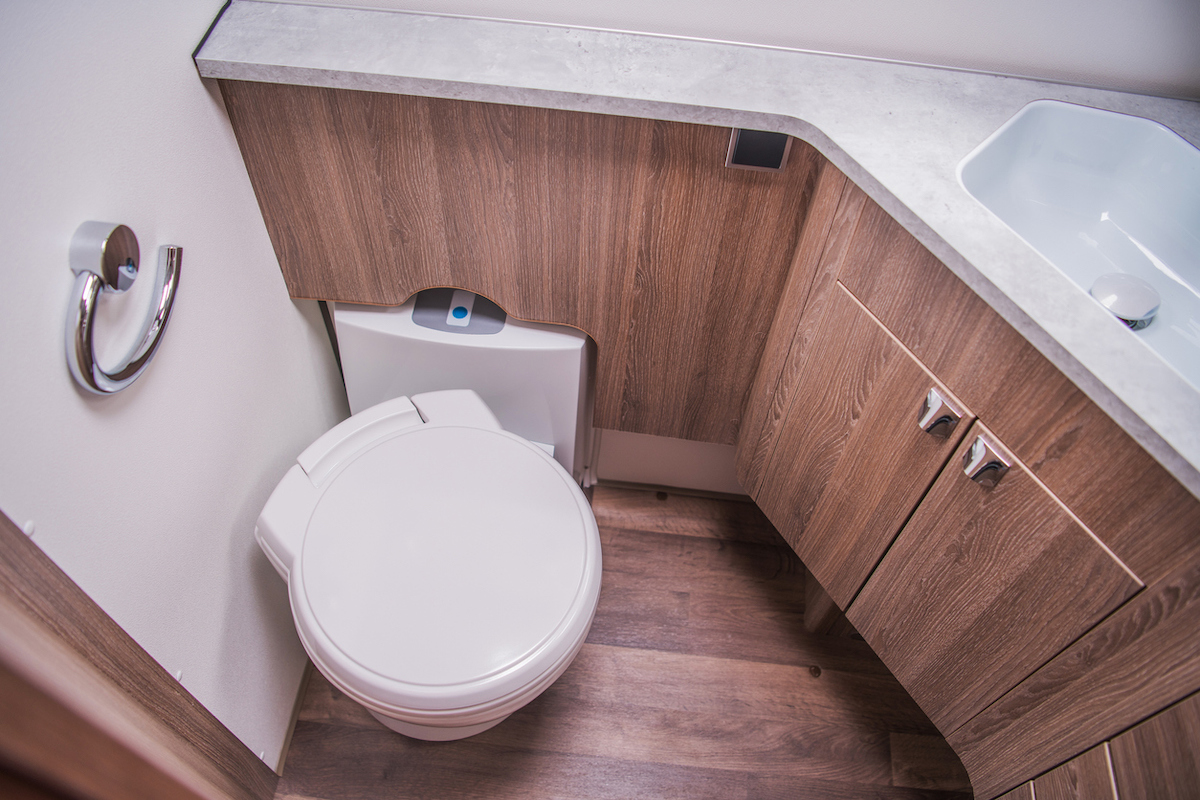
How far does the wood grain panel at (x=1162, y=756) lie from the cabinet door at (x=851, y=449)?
0.27m

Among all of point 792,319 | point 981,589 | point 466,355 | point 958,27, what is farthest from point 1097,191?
point 466,355

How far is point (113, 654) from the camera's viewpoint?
2.11 ft

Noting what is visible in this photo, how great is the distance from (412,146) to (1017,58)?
75 cm

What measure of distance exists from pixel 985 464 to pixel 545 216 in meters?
0.58

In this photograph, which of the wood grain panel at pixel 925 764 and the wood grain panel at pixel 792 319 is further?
the wood grain panel at pixel 925 764

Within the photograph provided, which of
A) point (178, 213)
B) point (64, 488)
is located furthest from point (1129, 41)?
point (64, 488)

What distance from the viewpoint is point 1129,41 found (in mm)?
819

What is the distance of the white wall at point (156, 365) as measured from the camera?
547 millimetres

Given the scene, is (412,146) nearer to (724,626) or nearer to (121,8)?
(121,8)

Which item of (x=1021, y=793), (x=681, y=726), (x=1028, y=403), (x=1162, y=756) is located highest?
(x=1028, y=403)

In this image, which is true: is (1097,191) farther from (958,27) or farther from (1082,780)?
(1082,780)

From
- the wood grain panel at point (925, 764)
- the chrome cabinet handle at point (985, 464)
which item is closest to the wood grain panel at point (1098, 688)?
the chrome cabinet handle at point (985, 464)

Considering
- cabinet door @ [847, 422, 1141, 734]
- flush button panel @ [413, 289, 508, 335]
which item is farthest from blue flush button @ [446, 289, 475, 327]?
cabinet door @ [847, 422, 1141, 734]

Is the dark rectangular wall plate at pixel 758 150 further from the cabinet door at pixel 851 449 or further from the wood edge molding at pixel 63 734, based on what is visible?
the wood edge molding at pixel 63 734
